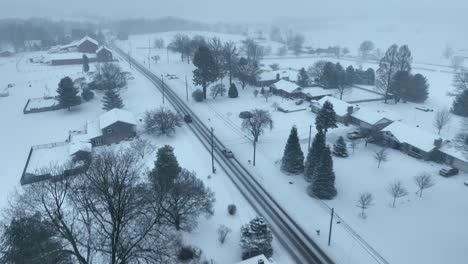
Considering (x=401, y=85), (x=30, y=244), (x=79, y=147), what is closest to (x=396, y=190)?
(x=30, y=244)

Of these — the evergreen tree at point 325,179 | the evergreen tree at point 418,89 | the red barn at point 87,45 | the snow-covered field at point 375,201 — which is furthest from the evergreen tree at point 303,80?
the red barn at point 87,45

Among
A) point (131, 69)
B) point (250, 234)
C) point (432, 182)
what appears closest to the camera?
point (250, 234)

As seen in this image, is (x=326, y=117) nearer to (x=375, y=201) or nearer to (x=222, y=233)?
(x=375, y=201)

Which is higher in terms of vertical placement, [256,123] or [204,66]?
[204,66]

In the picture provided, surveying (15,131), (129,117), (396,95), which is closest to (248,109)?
(129,117)

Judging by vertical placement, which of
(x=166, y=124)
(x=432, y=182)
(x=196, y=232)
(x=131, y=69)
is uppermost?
(x=131, y=69)

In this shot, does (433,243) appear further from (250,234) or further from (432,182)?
(250,234)
